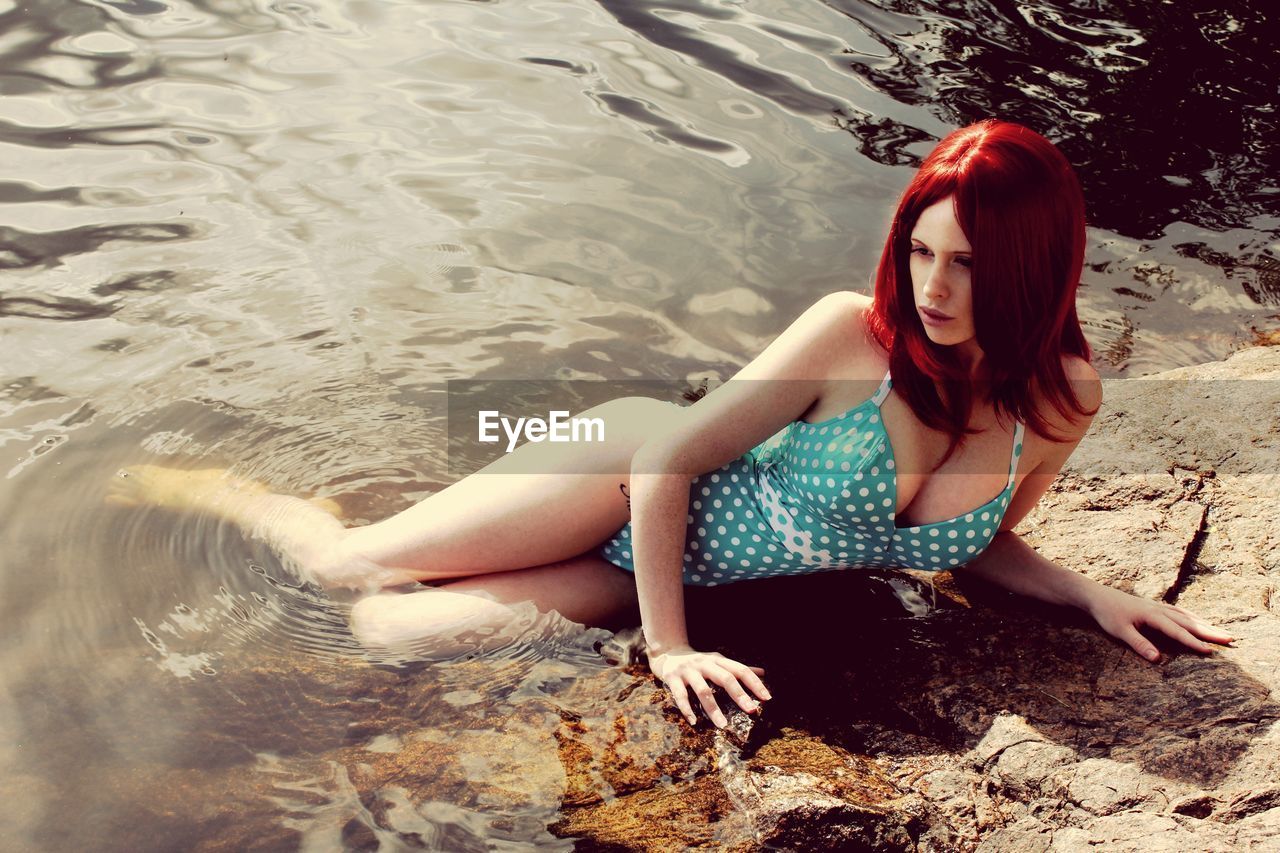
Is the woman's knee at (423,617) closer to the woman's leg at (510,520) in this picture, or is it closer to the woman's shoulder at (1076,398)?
the woman's leg at (510,520)

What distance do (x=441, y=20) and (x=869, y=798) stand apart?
6656 mm

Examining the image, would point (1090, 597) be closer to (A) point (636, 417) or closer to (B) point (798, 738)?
(B) point (798, 738)

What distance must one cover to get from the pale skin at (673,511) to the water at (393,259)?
0.16m

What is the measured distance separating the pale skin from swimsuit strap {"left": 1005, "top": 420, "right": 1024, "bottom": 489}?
24 mm

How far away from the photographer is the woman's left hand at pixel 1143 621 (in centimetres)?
319

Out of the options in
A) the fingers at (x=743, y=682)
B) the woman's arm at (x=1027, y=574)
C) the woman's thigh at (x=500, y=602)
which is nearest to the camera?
the fingers at (x=743, y=682)

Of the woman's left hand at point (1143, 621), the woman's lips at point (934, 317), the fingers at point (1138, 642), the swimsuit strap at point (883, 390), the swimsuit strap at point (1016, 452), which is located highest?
the woman's lips at point (934, 317)

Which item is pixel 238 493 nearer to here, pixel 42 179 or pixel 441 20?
pixel 42 179

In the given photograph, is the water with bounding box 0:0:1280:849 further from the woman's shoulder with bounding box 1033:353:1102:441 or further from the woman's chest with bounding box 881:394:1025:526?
the woman's shoulder with bounding box 1033:353:1102:441

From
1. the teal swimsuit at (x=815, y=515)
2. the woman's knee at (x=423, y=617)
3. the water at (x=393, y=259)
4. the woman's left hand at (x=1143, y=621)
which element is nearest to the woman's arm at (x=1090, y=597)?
the woman's left hand at (x=1143, y=621)

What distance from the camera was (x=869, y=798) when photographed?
273 cm

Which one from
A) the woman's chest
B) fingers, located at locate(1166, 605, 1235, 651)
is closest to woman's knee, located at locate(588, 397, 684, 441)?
the woman's chest

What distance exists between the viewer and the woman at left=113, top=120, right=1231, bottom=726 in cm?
278

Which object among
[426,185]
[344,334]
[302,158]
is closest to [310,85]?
[302,158]
